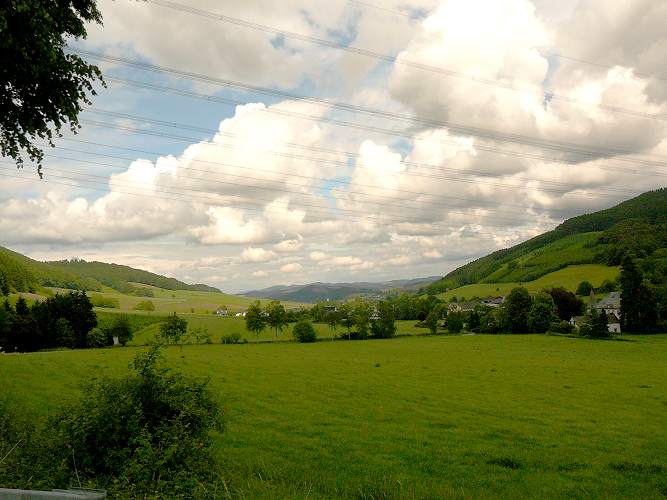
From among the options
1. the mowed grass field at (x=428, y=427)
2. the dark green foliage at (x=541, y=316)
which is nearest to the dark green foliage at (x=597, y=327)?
the dark green foliage at (x=541, y=316)

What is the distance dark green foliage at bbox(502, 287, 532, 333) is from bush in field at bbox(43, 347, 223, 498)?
4230 inches

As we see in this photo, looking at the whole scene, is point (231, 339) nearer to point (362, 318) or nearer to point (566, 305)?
point (362, 318)

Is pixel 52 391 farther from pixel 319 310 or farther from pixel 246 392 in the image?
pixel 319 310

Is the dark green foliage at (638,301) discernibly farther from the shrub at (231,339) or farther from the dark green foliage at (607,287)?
the shrub at (231,339)

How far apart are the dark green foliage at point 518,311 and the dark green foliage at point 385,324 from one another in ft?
86.0

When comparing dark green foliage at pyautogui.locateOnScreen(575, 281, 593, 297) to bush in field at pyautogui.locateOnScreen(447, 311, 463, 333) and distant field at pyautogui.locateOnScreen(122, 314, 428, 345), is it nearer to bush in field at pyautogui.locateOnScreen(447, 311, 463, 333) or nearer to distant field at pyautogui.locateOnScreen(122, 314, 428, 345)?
bush in field at pyautogui.locateOnScreen(447, 311, 463, 333)

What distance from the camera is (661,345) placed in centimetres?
7769

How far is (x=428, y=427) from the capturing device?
2367 centimetres

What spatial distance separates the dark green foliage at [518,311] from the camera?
361 feet

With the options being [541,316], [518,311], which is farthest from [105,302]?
[541,316]

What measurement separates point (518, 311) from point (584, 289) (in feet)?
221

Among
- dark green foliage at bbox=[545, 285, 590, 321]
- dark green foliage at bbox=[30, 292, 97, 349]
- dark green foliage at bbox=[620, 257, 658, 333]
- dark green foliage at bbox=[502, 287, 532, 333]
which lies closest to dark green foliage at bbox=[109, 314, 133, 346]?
dark green foliage at bbox=[30, 292, 97, 349]

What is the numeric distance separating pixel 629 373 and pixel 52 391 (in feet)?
165

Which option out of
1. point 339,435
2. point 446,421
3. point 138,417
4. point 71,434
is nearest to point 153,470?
point 138,417
